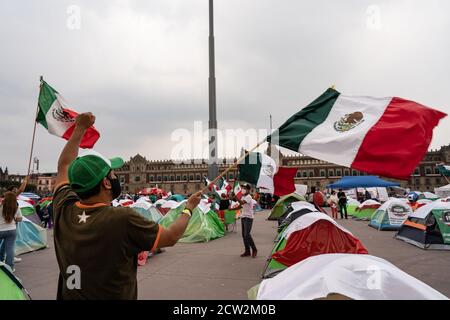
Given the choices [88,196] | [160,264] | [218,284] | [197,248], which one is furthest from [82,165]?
[197,248]

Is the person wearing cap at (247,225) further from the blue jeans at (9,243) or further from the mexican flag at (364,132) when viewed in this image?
the blue jeans at (9,243)

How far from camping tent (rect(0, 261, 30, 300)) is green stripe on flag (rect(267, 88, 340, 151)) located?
3.25 metres

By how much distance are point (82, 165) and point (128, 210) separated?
40 centimetres

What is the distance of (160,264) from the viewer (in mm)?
7590

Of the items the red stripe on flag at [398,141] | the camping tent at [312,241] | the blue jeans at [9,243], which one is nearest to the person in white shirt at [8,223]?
the blue jeans at [9,243]

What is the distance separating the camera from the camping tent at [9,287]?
2.88m

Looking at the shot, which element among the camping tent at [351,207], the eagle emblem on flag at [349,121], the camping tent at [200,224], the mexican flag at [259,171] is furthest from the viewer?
the camping tent at [351,207]

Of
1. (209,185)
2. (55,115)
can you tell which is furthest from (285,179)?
(209,185)

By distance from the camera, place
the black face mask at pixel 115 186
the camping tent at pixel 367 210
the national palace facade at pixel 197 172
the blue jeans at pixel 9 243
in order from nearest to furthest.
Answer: the black face mask at pixel 115 186 → the blue jeans at pixel 9 243 → the camping tent at pixel 367 210 → the national palace facade at pixel 197 172

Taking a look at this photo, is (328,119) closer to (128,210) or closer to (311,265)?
(311,265)

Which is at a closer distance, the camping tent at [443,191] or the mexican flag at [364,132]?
the mexican flag at [364,132]

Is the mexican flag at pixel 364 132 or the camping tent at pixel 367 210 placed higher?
the mexican flag at pixel 364 132
